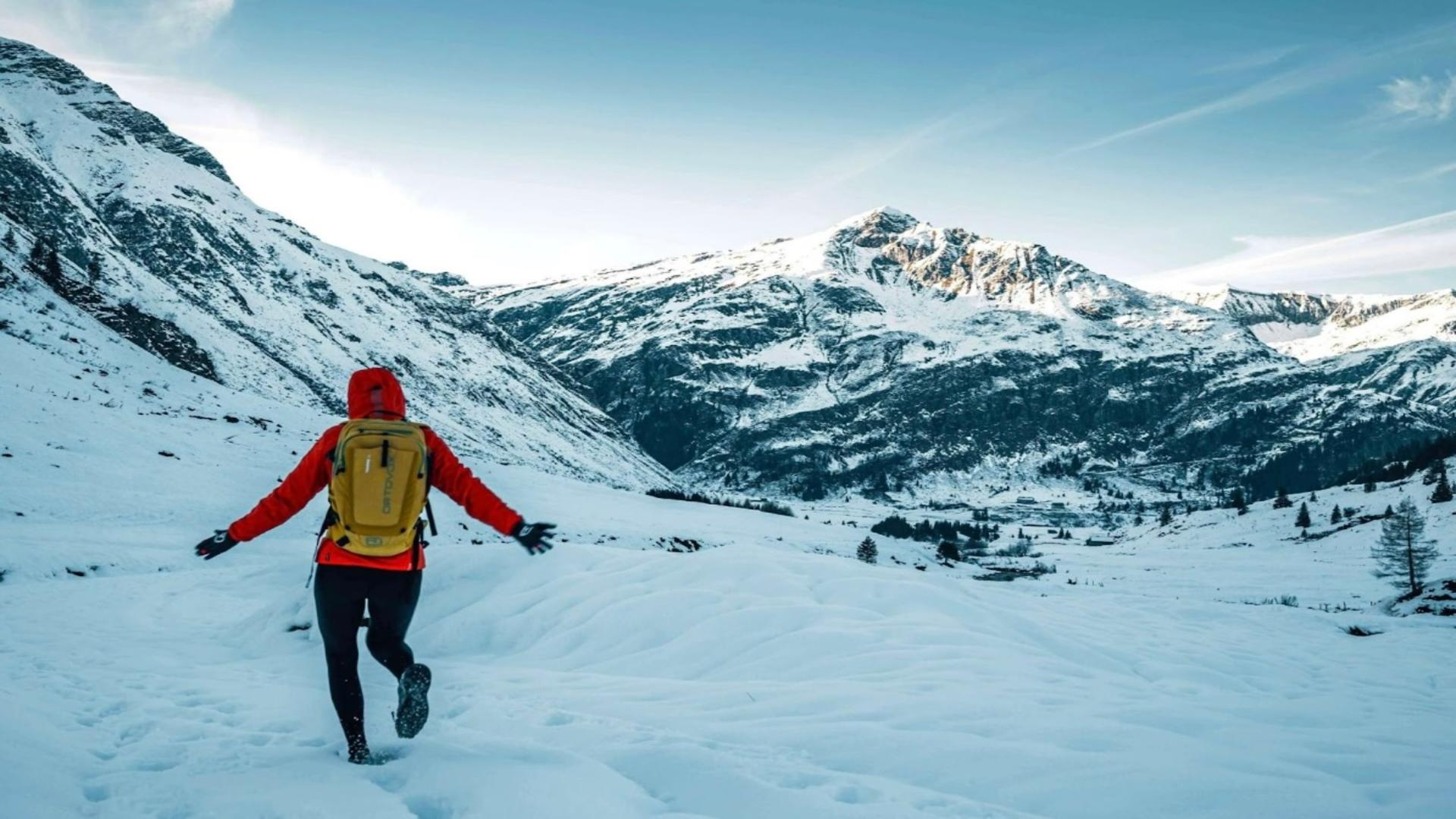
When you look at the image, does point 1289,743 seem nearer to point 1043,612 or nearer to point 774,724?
point 774,724

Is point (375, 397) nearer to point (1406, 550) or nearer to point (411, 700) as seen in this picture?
point (411, 700)

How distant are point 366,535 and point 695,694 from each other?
13.7ft

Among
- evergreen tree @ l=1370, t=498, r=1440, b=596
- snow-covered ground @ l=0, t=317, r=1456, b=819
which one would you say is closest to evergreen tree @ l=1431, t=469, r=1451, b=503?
evergreen tree @ l=1370, t=498, r=1440, b=596

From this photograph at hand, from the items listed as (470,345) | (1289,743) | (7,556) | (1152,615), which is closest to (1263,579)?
(1152,615)

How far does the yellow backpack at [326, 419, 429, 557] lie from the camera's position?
17.6ft

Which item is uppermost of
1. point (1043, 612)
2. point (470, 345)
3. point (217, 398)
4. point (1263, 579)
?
point (470, 345)

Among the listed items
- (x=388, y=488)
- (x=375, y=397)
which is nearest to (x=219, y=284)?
(x=375, y=397)

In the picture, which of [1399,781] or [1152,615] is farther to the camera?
[1152,615]

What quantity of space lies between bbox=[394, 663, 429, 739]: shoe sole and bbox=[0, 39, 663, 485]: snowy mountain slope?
63167 mm

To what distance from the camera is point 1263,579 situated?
6088cm

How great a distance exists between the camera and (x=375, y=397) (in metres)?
5.71

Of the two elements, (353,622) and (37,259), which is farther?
(37,259)

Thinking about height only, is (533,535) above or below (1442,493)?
above

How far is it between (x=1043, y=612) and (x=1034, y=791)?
11.0 metres
